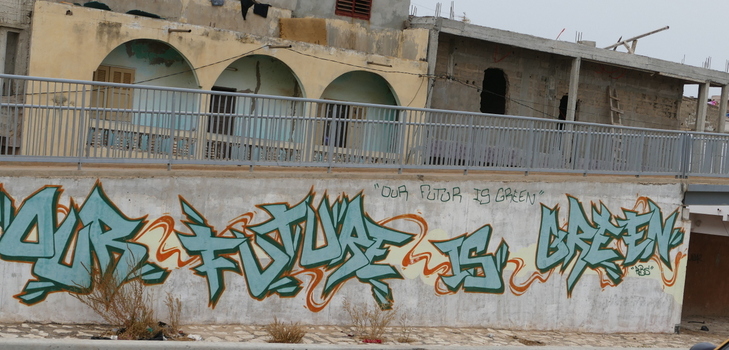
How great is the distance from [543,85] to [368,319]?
1818cm

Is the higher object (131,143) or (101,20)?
(101,20)

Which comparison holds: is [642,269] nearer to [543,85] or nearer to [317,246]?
[317,246]

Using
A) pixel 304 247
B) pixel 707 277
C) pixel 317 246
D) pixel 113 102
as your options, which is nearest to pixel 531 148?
pixel 317 246

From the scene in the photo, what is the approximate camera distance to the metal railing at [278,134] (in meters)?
10.5

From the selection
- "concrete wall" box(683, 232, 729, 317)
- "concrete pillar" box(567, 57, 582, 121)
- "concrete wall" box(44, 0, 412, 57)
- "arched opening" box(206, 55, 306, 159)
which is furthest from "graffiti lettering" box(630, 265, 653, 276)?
"concrete wall" box(44, 0, 412, 57)

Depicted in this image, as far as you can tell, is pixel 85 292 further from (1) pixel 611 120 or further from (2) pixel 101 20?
(1) pixel 611 120

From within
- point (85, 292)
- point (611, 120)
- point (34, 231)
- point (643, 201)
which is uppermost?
point (611, 120)

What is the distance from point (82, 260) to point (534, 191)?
701cm

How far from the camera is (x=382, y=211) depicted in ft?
41.0

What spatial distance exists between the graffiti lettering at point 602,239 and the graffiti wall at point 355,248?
0.03m

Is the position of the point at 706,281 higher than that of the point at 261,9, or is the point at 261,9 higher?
the point at 261,9

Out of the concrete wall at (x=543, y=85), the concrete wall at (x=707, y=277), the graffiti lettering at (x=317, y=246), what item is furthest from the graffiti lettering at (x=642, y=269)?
the concrete wall at (x=543, y=85)

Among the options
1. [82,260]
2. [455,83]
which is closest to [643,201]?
[82,260]

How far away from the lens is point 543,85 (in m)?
28.7
